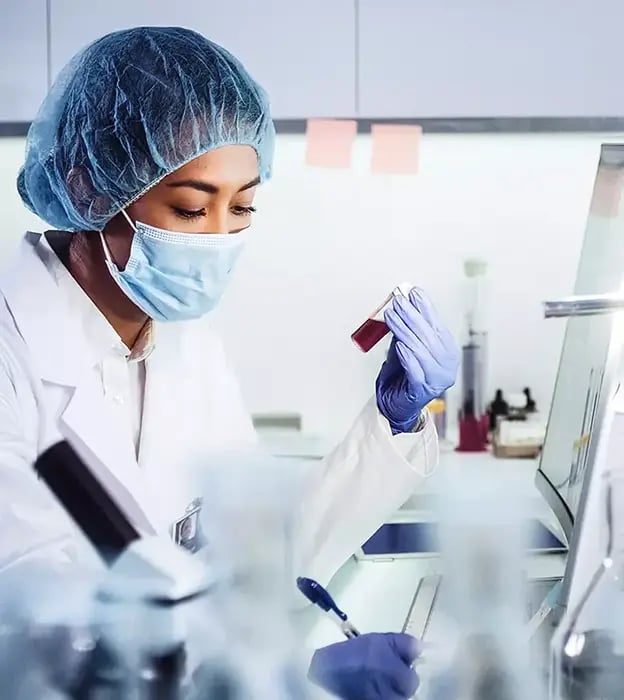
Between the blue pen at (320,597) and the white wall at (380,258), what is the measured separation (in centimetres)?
21

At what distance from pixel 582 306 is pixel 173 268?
19.8 inches

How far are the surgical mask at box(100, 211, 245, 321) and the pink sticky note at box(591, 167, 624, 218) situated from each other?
0.50 m

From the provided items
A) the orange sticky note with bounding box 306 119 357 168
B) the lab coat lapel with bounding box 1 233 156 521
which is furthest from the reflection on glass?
the lab coat lapel with bounding box 1 233 156 521

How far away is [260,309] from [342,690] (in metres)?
0.51

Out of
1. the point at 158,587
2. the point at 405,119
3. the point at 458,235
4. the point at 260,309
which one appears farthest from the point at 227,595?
the point at 405,119

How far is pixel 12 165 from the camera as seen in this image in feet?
4.08

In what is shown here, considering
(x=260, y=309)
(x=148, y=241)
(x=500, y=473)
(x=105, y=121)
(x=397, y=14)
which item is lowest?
(x=500, y=473)

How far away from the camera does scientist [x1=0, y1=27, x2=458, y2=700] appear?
111cm

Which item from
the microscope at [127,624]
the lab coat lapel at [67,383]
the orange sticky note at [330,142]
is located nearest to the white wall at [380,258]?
the orange sticky note at [330,142]

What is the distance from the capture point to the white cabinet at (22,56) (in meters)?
1.26

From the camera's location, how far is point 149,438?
1.21 metres

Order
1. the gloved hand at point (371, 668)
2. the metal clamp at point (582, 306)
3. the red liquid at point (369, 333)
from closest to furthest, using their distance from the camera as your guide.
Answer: the metal clamp at point (582, 306)
the gloved hand at point (371, 668)
the red liquid at point (369, 333)

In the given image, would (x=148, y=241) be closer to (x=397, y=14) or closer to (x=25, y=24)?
(x=25, y=24)

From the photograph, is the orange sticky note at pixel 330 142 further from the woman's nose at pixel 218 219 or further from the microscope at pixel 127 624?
the microscope at pixel 127 624
